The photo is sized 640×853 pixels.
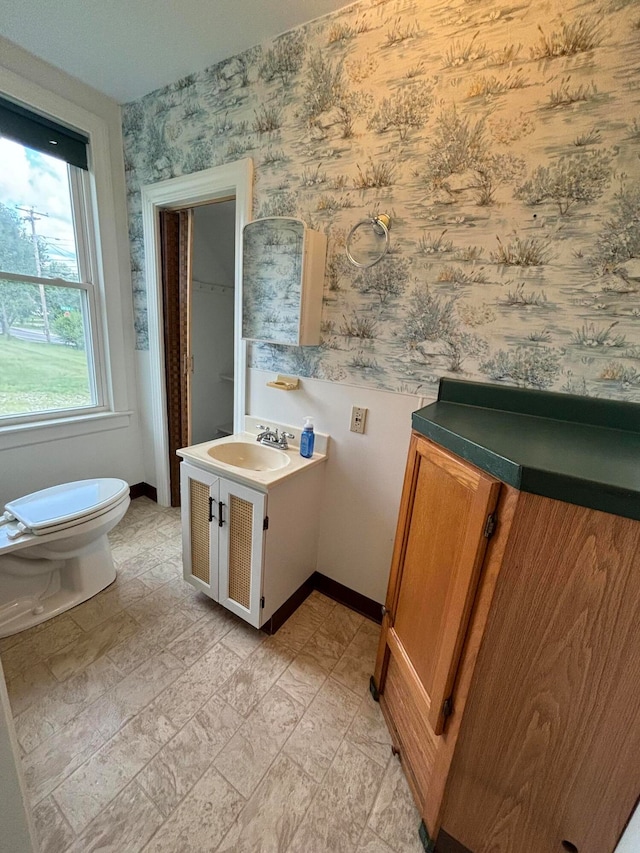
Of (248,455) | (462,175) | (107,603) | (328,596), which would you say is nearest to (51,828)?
(107,603)

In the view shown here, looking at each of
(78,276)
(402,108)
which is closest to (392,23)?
(402,108)

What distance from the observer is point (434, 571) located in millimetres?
964

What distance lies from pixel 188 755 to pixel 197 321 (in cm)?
283

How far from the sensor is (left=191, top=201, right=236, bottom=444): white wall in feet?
8.94

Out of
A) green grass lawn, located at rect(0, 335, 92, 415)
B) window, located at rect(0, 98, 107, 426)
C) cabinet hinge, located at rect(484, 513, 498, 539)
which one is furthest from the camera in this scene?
green grass lawn, located at rect(0, 335, 92, 415)

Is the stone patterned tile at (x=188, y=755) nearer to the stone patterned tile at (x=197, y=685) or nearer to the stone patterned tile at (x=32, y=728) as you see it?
the stone patterned tile at (x=197, y=685)

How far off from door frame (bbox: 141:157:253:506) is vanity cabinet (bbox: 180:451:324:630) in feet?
1.89

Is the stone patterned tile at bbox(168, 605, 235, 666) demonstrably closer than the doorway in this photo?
Yes

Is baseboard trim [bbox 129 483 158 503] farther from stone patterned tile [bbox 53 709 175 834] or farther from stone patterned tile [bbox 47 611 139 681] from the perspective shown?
stone patterned tile [bbox 53 709 175 834]

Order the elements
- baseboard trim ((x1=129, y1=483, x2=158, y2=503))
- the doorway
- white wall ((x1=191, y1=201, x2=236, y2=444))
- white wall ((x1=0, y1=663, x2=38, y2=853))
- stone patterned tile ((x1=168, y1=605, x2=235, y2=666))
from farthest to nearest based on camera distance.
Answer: white wall ((x1=191, y1=201, x2=236, y2=444)) < baseboard trim ((x1=129, y1=483, x2=158, y2=503)) < the doorway < stone patterned tile ((x1=168, y1=605, x2=235, y2=666)) < white wall ((x1=0, y1=663, x2=38, y2=853))

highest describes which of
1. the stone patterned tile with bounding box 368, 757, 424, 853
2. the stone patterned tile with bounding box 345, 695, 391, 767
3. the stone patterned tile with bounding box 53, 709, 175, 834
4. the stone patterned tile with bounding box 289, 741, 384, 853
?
the stone patterned tile with bounding box 53, 709, 175, 834

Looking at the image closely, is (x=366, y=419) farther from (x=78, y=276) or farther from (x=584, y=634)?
(x=78, y=276)

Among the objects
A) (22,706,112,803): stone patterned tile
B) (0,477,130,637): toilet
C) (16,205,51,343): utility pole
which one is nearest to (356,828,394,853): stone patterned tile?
(22,706,112,803): stone patterned tile

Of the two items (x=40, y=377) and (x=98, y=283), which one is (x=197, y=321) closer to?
(x=98, y=283)
